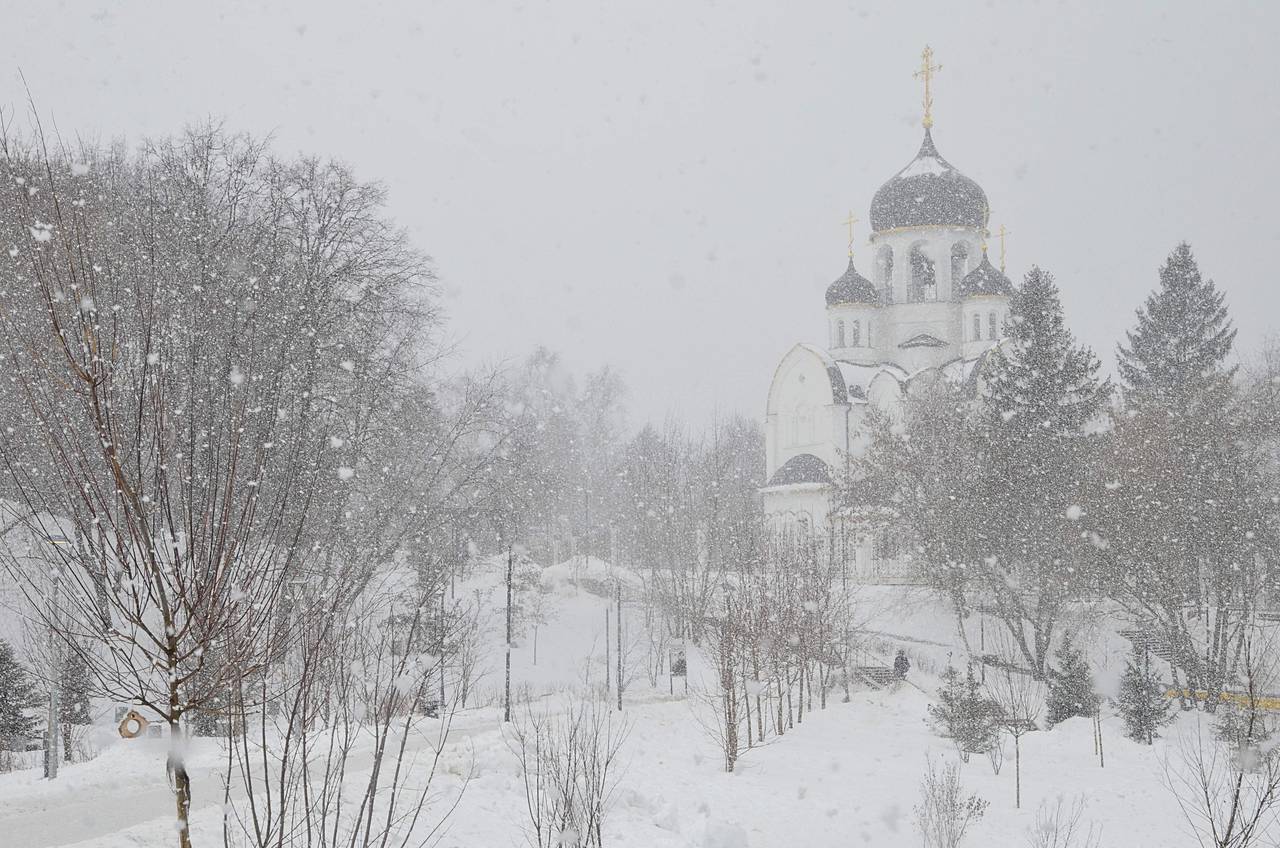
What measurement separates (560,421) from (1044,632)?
106 ft

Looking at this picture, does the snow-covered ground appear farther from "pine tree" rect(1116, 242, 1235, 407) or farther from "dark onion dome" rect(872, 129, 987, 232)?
"dark onion dome" rect(872, 129, 987, 232)

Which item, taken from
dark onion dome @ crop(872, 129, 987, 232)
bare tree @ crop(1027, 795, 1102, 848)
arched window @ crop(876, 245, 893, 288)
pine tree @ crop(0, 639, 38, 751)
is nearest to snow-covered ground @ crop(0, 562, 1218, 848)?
bare tree @ crop(1027, 795, 1102, 848)

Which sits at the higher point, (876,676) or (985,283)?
(985,283)

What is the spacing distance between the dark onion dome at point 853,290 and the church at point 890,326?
A: 40mm

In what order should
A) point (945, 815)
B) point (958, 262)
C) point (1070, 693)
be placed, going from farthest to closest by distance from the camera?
1. point (958, 262)
2. point (1070, 693)
3. point (945, 815)

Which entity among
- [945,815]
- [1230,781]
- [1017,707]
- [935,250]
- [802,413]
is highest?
[935,250]

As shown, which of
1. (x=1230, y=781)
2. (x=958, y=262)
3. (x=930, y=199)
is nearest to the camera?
(x=1230, y=781)

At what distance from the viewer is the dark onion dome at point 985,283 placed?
38.7m

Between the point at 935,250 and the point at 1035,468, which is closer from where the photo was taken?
the point at 1035,468

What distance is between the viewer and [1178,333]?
32281 millimetres

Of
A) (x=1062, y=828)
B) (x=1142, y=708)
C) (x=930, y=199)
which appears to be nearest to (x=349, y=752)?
(x=1062, y=828)

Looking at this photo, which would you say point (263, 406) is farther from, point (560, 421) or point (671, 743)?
point (560, 421)

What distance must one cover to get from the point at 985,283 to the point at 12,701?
3398cm

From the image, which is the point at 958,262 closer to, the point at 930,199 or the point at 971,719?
the point at 930,199
